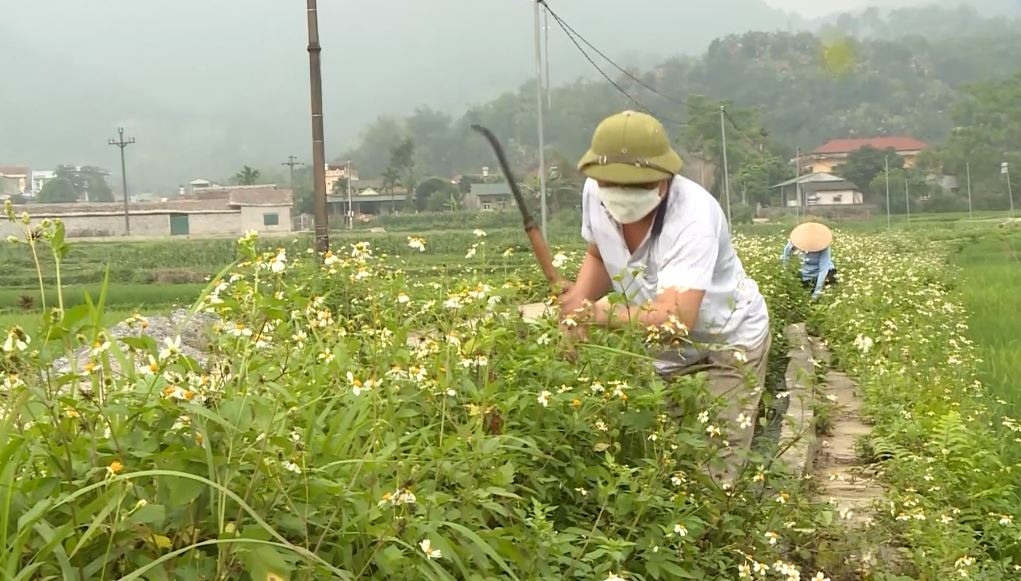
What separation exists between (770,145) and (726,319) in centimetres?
2582

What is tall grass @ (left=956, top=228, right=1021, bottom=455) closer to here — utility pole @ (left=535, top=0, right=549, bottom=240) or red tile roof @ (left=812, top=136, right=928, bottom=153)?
utility pole @ (left=535, top=0, right=549, bottom=240)

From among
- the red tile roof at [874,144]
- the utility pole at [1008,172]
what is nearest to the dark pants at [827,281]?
the red tile roof at [874,144]

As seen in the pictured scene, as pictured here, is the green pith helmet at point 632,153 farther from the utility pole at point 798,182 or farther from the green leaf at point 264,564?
the utility pole at point 798,182

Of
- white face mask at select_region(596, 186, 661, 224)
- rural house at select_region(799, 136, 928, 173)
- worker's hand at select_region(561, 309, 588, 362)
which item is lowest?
worker's hand at select_region(561, 309, 588, 362)

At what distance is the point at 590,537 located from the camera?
171 centimetres

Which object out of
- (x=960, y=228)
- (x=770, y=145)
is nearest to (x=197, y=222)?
(x=770, y=145)

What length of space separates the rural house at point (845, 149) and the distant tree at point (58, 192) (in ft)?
64.8

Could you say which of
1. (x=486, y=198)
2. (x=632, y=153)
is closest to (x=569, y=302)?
(x=632, y=153)

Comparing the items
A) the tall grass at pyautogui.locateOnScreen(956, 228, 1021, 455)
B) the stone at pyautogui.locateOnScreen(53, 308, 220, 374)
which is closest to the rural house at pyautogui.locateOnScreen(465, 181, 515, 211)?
the stone at pyautogui.locateOnScreen(53, 308, 220, 374)

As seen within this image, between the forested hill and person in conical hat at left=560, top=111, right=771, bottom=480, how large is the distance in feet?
30.3

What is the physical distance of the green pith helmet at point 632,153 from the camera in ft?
8.65

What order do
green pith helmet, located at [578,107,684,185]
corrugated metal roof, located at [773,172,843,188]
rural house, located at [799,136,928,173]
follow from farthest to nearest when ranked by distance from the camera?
1. corrugated metal roof, located at [773,172,843,188]
2. rural house, located at [799,136,928,173]
3. green pith helmet, located at [578,107,684,185]

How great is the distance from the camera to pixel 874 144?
31234 millimetres

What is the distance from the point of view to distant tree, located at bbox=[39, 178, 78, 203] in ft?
83.5
